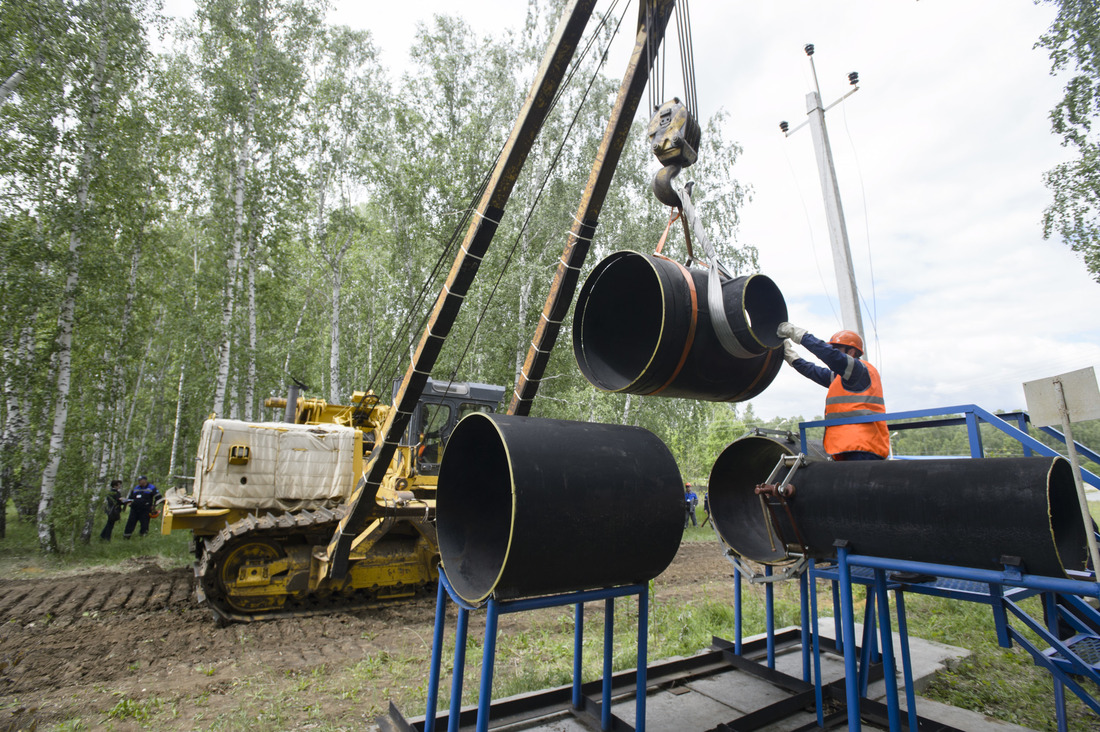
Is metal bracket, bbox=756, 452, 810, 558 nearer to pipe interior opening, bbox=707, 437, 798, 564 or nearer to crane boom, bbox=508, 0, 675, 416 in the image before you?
pipe interior opening, bbox=707, 437, 798, 564

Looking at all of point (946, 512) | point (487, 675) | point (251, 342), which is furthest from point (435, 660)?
point (251, 342)

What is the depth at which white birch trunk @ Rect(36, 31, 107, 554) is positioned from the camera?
11.6 m

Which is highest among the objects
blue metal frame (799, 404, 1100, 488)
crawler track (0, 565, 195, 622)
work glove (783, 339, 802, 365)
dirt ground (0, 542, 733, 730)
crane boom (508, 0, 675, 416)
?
crane boom (508, 0, 675, 416)

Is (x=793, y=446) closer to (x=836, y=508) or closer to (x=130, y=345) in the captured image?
(x=836, y=508)

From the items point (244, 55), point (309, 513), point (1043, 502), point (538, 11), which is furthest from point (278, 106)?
point (1043, 502)

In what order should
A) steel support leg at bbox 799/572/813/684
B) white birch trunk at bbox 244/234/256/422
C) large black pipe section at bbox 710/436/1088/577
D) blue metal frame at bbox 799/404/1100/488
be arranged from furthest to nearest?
white birch trunk at bbox 244/234/256/422 < steel support leg at bbox 799/572/813/684 < blue metal frame at bbox 799/404/1100/488 < large black pipe section at bbox 710/436/1088/577

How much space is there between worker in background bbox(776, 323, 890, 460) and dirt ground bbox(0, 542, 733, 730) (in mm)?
4277

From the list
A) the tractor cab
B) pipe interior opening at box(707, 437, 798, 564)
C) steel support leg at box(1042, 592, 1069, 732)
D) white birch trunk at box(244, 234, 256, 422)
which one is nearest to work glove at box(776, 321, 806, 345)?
pipe interior opening at box(707, 437, 798, 564)

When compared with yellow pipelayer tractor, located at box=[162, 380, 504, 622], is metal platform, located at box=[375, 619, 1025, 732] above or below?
below

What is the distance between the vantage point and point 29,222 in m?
11.6

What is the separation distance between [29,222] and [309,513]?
9.07 metres

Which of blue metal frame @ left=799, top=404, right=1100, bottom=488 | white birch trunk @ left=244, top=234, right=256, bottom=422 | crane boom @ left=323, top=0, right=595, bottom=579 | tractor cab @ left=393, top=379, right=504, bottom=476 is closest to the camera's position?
blue metal frame @ left=799, top=404, right=1100, bottom=488

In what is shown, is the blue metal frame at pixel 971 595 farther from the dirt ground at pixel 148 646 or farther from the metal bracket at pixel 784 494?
the dirt ground at pixel 148 646

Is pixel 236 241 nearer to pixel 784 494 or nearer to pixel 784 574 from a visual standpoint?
pixel 784 494
